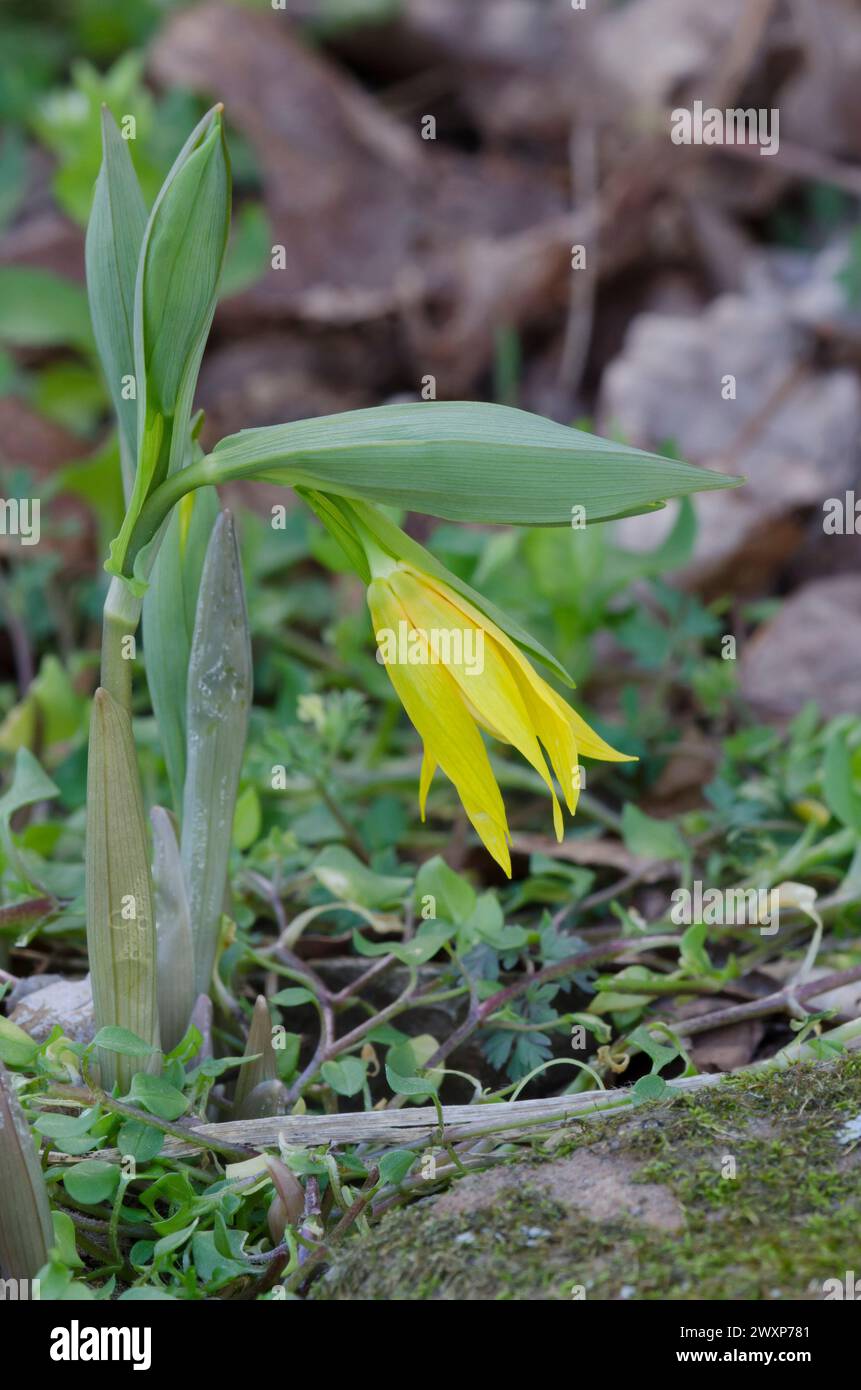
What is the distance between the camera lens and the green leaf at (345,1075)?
1.18 meters

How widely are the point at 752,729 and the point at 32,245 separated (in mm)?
2292

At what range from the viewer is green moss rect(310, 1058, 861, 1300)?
96 centimetres

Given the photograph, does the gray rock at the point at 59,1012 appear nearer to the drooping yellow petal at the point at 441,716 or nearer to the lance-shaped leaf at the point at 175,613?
the lance-shaped leaf at the point at 175,613

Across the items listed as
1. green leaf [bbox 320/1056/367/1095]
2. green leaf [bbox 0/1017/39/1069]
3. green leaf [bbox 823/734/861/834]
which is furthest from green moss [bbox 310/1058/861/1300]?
green leaf [bbox 823/734/861/834]

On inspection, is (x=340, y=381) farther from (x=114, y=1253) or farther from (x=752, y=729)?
(x=114, y=1253)

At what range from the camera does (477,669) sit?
105cm

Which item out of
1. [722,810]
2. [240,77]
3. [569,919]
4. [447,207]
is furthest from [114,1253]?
[240,77]

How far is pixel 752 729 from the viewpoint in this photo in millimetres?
1991

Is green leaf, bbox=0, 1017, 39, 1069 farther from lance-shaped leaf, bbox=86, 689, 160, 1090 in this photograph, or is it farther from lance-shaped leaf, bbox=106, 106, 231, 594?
lance-shaped leaf, bbox=106, 106, 231, 594

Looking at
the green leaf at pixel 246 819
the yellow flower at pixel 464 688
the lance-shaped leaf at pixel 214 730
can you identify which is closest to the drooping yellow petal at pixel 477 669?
the yellow flower at pixel 464 688

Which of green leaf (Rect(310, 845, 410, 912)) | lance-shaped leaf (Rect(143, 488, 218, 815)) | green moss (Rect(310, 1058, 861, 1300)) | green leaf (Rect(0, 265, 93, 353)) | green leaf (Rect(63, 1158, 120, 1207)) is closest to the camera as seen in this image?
green moss (Rect(310, 1058, 861, 1300))

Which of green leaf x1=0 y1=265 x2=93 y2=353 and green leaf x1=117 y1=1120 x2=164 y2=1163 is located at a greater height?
green leaf x1=0 y1=265 x2=93 y2=353

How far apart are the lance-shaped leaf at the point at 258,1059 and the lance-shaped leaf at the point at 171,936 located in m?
0.08

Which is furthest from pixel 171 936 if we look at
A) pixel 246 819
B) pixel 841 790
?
pixel 841 790
